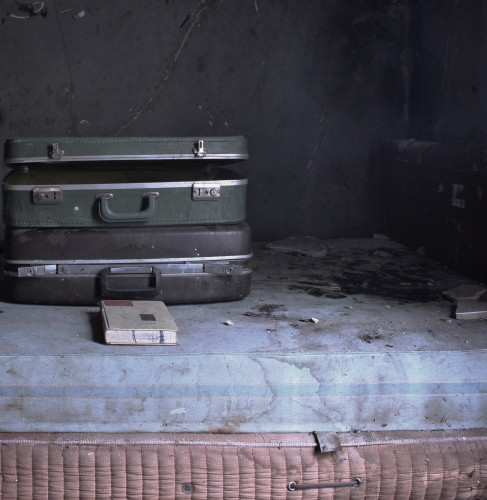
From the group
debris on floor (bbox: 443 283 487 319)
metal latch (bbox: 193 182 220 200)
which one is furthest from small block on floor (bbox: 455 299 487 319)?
metal latch (bbox: 193 182 220 200)

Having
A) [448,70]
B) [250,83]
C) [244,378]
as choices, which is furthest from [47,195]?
[448,70]

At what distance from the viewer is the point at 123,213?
2309 millimetres

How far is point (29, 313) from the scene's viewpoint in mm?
2246

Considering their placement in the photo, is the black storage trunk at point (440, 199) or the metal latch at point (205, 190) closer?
the metal latch at point (205, 190)

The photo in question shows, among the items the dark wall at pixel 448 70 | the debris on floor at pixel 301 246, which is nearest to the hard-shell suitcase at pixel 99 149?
the debris on floor at pixel 301 246

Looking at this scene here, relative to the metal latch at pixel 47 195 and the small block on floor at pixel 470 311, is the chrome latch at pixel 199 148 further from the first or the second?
the small block on floor at pixel 470 311

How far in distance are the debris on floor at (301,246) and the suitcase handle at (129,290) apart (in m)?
1.18

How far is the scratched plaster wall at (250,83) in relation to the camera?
3410 millimetres

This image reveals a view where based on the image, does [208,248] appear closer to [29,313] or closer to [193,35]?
[29,313]

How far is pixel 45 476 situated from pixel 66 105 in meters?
2.11

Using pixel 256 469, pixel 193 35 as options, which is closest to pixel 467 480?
pixel 256 469

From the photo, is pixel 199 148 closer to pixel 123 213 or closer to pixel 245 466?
pixel 123 213

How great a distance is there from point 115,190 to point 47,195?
22 cm

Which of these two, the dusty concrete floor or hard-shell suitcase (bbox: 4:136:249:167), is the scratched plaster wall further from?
the dusty concrete floor
